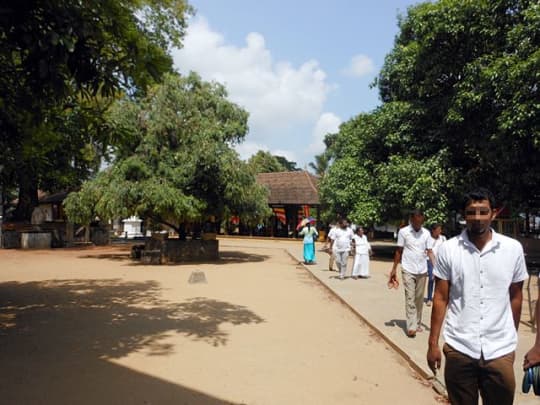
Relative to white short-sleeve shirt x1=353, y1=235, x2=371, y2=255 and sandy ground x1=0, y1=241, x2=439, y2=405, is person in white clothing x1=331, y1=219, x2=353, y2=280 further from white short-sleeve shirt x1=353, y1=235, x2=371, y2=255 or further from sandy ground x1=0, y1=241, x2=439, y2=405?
sandy ground x1=0, y1=241, x2=439, y2=405

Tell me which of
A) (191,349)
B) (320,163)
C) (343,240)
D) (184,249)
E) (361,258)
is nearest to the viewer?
(191,349)

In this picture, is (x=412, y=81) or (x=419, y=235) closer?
(x=419, y=235)

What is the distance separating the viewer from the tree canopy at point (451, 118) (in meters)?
13.3

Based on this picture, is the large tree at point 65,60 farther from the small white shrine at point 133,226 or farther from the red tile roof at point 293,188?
the small white shrine at point 133,226

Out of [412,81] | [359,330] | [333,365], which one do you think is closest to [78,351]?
[333,365]

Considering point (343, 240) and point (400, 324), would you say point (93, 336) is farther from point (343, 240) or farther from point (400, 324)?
point (343, 240)

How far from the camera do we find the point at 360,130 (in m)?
21.3

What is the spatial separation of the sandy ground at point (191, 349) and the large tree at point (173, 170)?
15.3ft

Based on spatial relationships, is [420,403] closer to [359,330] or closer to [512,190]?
[359,330]

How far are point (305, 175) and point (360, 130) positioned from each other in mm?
14346

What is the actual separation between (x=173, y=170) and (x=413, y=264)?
11.4m

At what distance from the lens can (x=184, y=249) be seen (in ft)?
61.5

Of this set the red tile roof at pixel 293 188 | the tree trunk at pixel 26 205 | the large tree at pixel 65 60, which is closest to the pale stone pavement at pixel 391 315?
the large tree at pixel 65 60

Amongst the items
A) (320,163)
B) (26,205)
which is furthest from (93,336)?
(320,163)
